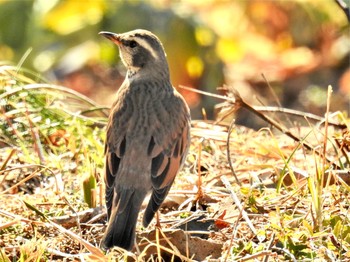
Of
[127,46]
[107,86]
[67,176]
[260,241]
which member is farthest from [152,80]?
[107,86]

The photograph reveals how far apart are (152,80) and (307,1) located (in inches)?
351

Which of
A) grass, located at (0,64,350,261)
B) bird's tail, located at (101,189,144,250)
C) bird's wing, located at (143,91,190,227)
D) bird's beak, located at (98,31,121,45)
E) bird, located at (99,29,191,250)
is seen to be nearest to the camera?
grass, located at (0,64,350,261)

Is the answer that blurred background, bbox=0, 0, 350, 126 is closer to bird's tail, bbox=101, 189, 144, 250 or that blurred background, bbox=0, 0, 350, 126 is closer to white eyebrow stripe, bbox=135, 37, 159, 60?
white eyebrow stripe, bbox=135, 37, 159, 60

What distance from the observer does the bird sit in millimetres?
6430

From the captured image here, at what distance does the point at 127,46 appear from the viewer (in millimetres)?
7879

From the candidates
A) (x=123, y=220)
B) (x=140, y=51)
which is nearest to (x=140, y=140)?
(x=123, y=220)

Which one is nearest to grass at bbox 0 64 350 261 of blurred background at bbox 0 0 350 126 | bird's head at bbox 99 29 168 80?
bird's head at bbox 99 29 168 80

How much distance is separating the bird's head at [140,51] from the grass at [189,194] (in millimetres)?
548

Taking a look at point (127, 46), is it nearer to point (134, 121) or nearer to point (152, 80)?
point (152, 80)

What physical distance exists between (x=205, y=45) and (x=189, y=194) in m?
8.27

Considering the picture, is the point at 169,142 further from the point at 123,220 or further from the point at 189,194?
the point at 123,220

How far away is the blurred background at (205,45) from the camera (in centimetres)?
1498

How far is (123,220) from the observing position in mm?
6312

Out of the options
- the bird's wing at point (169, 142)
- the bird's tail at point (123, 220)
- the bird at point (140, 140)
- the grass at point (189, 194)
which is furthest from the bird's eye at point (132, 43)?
the bird's tail at point (123, 220)
